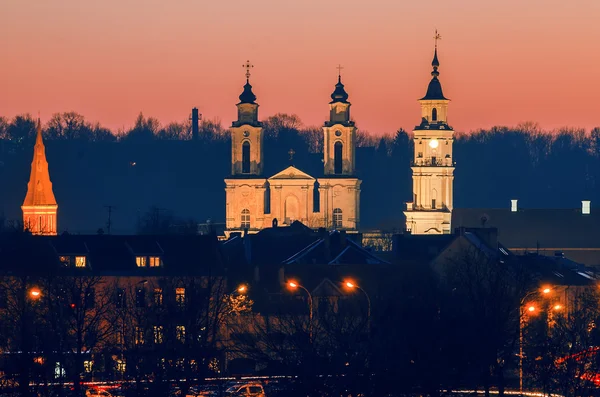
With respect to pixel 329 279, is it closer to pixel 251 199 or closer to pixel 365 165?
pixel 251 199

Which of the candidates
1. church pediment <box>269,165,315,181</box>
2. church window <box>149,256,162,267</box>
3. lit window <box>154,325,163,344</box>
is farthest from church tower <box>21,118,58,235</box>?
lit window <box>154,325,163,344</box>

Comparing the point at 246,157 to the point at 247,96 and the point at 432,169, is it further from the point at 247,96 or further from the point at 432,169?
the point at 432,169

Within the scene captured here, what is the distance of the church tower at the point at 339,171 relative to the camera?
15712 centimetres

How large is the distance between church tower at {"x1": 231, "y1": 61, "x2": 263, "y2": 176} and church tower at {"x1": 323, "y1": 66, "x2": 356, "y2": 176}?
4.38 meters

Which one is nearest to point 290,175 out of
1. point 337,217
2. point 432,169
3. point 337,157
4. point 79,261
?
point 337,157

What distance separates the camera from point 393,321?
209ft

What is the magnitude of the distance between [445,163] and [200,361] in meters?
89.1

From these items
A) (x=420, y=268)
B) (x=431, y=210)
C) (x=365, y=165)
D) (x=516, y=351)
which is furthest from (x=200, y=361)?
(x=365, y=165)

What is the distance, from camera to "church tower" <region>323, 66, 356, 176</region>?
6181 inches

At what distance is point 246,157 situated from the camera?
159125mm

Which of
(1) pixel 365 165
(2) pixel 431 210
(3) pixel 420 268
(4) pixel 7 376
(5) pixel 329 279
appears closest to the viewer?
(4) pixel 7 376

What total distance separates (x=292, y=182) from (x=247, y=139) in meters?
3.98

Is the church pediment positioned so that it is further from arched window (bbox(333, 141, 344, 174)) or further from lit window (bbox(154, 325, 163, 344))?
lit window (bbox(154, 325, 163, 344))

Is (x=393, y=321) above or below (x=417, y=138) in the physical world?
below
